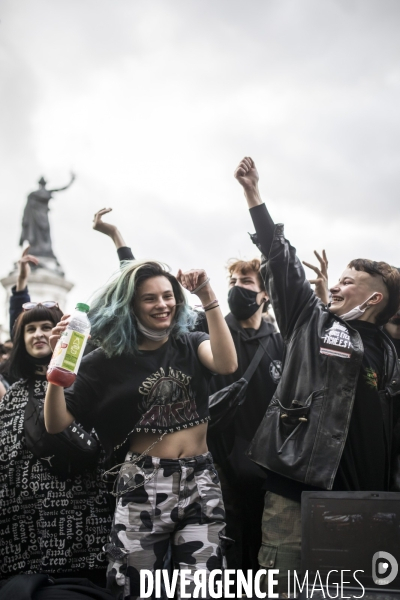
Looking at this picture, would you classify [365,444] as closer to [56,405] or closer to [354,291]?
→ [354,291]

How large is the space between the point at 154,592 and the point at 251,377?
51.1 inches

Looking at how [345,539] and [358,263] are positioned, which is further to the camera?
[358,263]

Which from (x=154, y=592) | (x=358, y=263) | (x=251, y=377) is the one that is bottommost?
(x=154, y=592)

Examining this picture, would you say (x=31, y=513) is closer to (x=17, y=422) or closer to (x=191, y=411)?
(x=17, y=422)

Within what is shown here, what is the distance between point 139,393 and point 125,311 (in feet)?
1.19

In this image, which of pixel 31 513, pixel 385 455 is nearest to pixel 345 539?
pixel 385 455

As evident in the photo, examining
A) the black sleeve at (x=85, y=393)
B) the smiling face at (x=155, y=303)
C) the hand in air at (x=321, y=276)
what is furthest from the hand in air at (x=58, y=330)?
the hand in air at (x=321, y=276)

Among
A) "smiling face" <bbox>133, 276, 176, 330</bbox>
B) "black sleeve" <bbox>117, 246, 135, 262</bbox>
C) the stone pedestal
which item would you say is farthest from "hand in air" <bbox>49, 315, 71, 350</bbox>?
the stone pedestal

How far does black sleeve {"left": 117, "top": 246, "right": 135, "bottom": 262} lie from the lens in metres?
3.54

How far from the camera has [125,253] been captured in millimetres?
3559

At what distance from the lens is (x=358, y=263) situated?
3.23m

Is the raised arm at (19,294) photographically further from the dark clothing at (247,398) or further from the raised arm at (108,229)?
the dark clothing at (247,398)

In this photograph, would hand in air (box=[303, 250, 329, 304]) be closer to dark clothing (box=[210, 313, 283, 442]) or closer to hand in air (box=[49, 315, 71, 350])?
dark clothing (box=[210, 313, 283, 442])

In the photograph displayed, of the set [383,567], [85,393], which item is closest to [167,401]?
[85,393]
